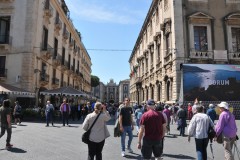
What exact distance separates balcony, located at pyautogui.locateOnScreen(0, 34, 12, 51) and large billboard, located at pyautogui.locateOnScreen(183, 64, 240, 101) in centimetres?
1535

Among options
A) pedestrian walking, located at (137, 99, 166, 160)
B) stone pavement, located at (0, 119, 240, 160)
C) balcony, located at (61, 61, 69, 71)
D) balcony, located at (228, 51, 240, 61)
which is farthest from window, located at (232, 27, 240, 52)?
balcony, located at (61, 61, 69, 71)

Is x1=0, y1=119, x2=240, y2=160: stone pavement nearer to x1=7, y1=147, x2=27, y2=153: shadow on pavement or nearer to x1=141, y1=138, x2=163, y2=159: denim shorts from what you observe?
x1=7, y1=147, x2=27, y2=153: shadow on pavement

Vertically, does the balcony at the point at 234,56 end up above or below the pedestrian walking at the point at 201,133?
above

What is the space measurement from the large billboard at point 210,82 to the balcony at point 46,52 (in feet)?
42.7

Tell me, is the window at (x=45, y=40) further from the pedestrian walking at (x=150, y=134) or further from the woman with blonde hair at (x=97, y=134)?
the pedestrian walking at (x=150, y=134)

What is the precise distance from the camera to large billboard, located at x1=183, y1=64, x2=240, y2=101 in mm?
19203

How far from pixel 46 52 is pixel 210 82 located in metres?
15.1

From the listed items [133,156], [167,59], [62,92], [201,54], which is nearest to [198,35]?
[201,54]

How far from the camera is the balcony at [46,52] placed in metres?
22.7

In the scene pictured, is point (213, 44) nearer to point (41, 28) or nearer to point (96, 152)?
point (41, 28)

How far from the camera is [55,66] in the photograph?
26.8 meters

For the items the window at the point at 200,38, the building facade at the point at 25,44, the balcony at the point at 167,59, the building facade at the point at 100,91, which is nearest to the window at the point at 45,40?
the building facade at the point at 25,44

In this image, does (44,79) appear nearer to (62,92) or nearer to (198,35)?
(62,92)

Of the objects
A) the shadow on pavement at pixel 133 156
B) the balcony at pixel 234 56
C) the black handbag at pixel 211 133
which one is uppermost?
the balcony at pixel 234 56
